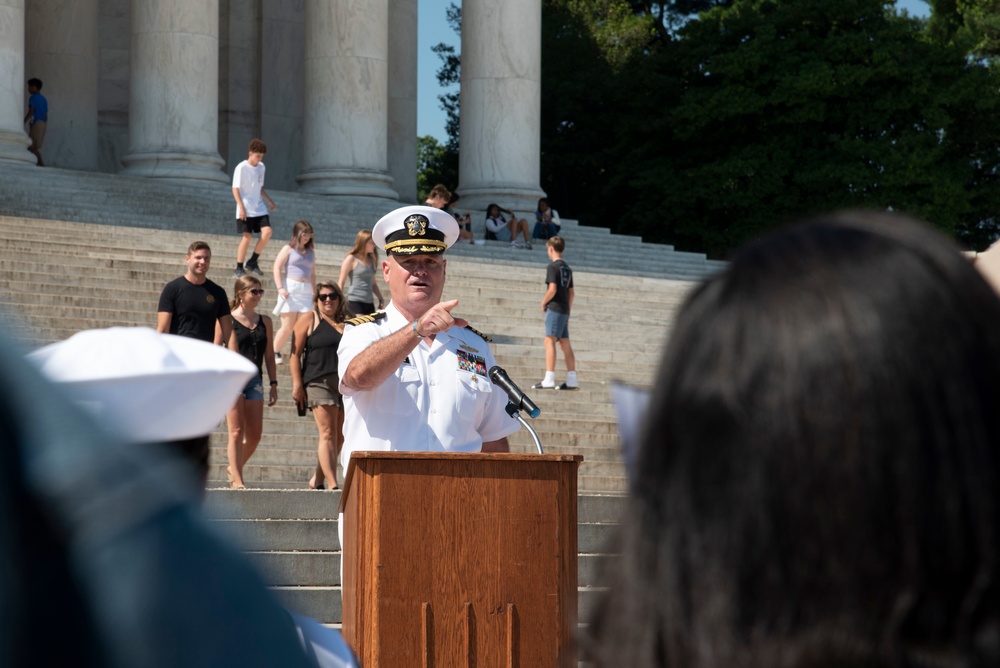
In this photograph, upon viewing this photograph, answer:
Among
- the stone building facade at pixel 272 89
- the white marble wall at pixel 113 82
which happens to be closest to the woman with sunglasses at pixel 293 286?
the stone building facade at pixel 272 89

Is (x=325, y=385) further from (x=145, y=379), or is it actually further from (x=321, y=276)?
(x=145, y=379)

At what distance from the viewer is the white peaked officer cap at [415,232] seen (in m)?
6.86

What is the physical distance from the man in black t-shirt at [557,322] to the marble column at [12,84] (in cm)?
1412

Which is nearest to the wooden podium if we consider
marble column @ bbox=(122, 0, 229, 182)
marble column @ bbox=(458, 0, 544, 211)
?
marble column @ bbox=(122, 0, 229, 182)

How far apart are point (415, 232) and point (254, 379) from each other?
593cm

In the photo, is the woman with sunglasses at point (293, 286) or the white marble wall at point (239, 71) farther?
the white marble wall at point (239, 71)

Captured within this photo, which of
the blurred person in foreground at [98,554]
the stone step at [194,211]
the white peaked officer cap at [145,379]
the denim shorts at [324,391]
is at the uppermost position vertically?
the stone step at [194,211]

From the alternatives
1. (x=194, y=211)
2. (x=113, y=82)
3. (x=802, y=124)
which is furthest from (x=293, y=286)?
(x=802, y=124)

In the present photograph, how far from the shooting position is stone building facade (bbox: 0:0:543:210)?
32375 mm

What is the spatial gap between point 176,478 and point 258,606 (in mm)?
164

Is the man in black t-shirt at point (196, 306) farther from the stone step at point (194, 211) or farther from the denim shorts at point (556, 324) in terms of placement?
the stone step at point (194, 211)

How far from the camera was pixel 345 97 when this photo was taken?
3519 centimetres

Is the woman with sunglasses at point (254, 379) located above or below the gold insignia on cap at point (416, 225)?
below

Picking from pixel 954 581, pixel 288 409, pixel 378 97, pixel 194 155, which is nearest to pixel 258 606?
pixel 954 581
